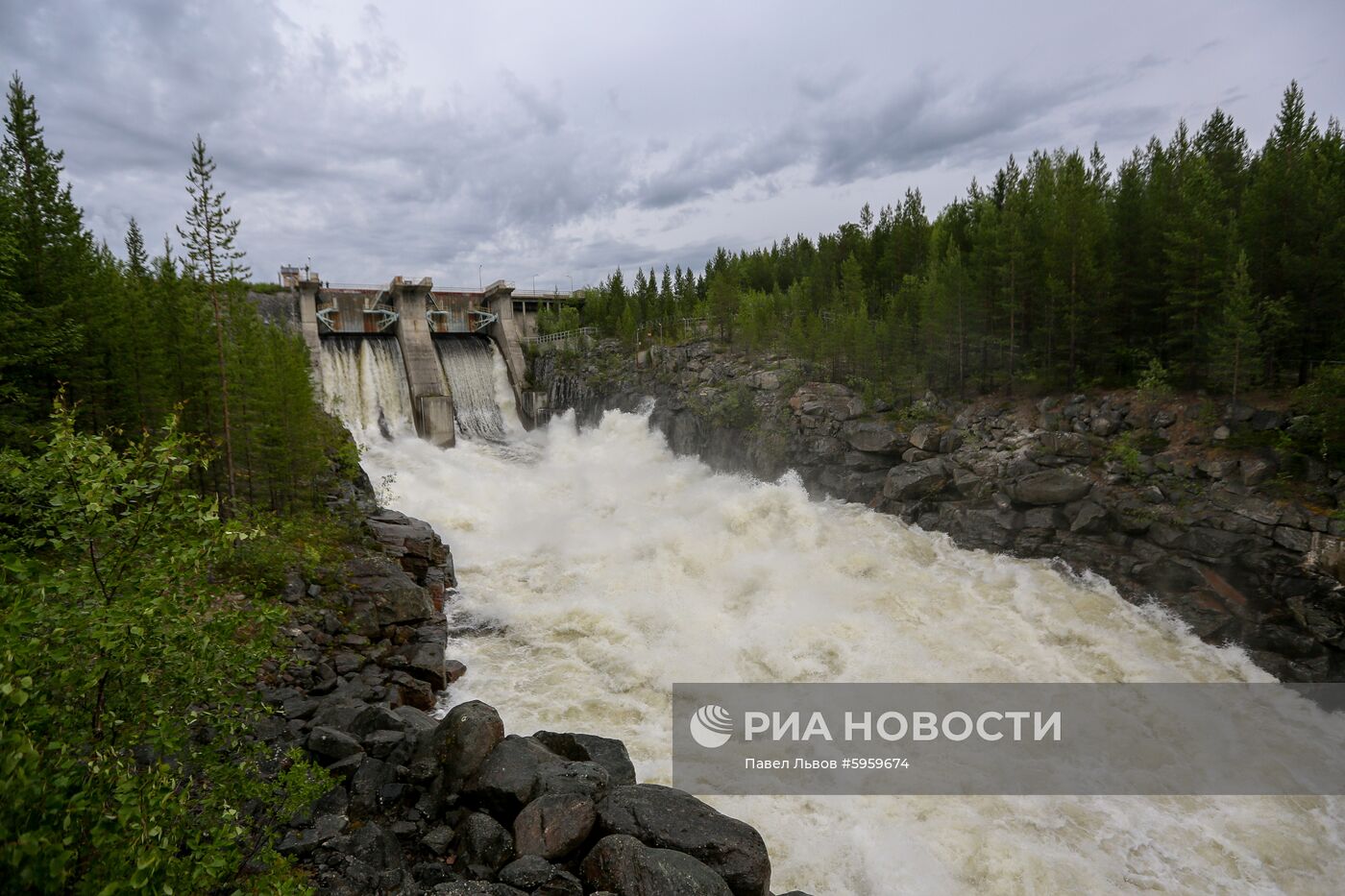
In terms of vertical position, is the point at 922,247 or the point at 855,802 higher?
the point at 922,247

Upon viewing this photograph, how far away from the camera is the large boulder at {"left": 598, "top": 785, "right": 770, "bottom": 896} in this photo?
10.3 m

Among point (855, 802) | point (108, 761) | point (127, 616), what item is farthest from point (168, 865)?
point (855, 802)

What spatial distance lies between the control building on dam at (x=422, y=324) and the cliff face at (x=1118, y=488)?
24.1 m

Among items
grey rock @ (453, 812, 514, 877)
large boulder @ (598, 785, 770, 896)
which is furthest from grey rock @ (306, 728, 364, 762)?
large boulder @ (598, 785, 770, 896)

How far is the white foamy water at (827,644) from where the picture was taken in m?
13.0

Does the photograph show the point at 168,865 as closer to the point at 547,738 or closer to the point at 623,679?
the point at 547,738

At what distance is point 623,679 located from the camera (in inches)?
751

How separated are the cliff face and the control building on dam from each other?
79.2 ft

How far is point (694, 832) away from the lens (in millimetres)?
10750

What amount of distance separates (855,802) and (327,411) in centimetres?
4510

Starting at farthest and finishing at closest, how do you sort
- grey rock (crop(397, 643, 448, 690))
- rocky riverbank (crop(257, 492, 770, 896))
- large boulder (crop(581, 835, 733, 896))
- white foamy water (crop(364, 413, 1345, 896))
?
grey rock (crop(397, 643, 448, 690)) < white foamy water (crop(364, 413, 1345, 896)) < rocky riverbank (crop(257, 492, 770, 896)) < large boulder (crop(581, 835, 733, 896))

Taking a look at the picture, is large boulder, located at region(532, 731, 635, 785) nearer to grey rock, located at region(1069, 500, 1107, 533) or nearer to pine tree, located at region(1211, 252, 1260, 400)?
grey rock, located at region(1069, 500, 1107, 533)

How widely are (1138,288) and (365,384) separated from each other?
50.7 metres

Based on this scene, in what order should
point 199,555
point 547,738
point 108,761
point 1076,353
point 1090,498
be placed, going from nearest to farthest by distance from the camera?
point 108,761, point 199,555, point 547,738, point 1090,498, point 1076,353
